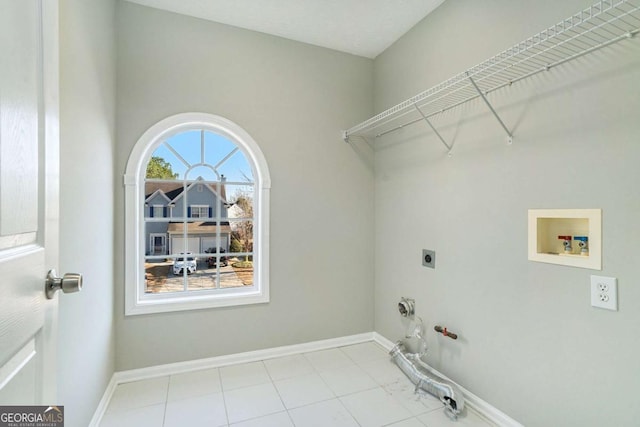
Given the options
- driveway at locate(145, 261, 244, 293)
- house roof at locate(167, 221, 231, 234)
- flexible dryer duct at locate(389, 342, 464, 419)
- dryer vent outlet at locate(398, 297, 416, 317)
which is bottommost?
flexible dryer duct at locate(389, 342, 464, 419)

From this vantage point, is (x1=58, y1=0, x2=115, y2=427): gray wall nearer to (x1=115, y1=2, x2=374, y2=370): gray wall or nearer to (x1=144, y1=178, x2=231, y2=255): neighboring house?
(x1=115, y1=2, x2=374, y2=370): gray wall

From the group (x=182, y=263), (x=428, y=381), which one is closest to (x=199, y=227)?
(x=182, y=263)

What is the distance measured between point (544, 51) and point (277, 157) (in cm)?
178

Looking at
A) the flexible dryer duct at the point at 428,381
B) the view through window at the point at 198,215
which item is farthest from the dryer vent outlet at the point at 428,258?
the view through window at the point at 198,215

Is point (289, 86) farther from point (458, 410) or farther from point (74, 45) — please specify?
point (458, 410)

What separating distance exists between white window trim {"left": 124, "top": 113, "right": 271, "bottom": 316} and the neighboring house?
91 millimetres

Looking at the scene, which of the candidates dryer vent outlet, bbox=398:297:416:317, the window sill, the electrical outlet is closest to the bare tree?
the window sill

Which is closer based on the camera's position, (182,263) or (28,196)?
(28,196)

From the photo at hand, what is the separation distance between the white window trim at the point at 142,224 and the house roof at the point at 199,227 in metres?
0.21

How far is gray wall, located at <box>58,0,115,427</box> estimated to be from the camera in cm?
128

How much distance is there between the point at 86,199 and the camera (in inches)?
59.9

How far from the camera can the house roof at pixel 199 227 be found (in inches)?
91.6

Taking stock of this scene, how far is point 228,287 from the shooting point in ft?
8.04

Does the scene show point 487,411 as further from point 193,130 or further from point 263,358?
point 193,130
